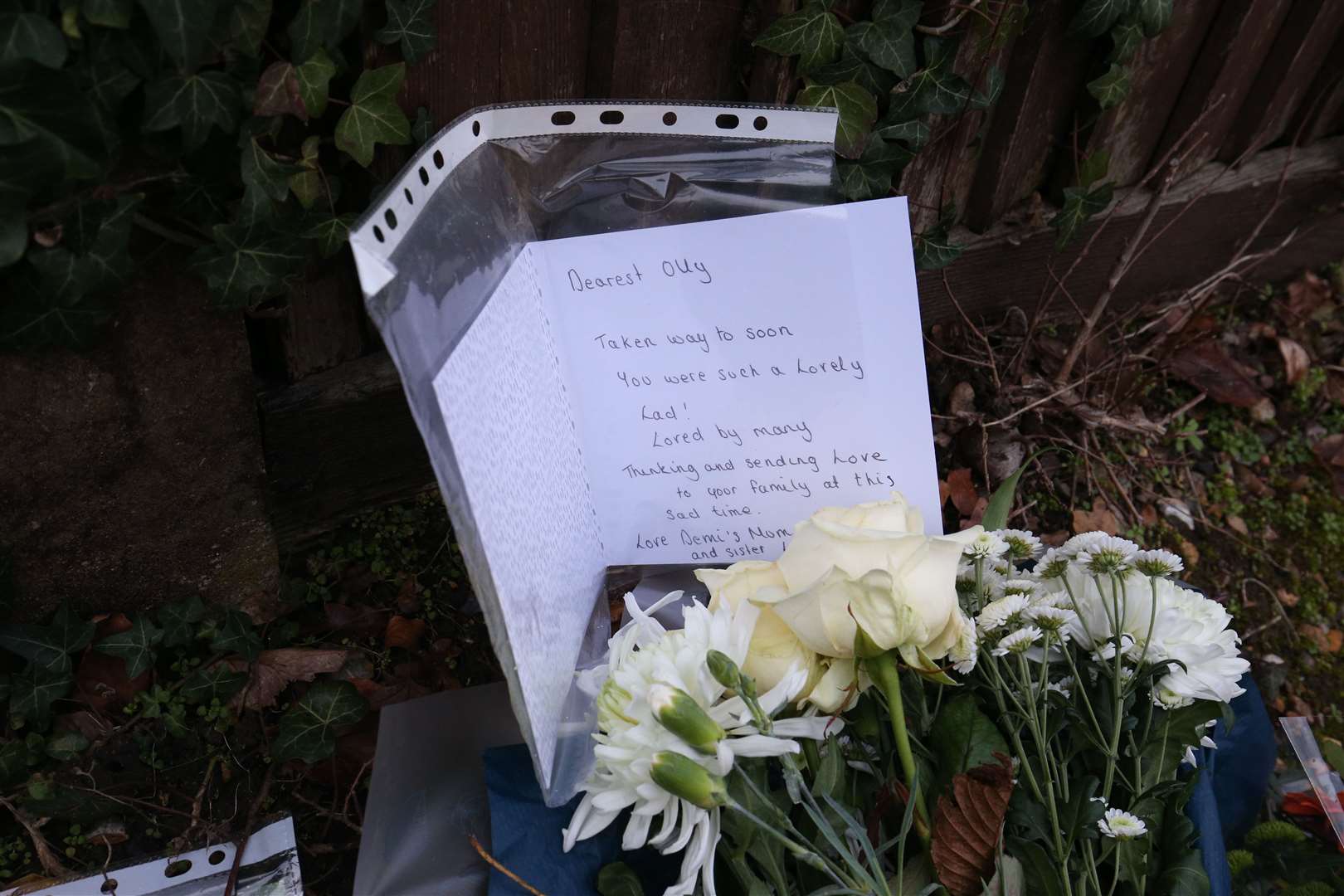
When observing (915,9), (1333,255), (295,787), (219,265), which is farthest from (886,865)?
(1333,255)

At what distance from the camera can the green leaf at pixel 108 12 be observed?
67 centimetres

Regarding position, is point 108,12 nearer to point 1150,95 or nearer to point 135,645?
point 135,645

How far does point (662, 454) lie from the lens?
39.1 inches

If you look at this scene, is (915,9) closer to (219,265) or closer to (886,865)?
(219,265)

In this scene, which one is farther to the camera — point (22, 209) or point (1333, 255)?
point (1333, 255)

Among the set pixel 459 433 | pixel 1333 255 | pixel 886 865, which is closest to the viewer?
pixel 459 433

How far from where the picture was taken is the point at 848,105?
1119 millimetres

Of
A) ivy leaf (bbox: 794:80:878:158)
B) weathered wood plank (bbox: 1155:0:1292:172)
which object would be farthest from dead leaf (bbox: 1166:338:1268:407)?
ivy leaf (bbox: 794:80:878:158)

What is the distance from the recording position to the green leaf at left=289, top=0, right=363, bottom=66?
0.79m

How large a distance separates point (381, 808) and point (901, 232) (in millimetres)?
769

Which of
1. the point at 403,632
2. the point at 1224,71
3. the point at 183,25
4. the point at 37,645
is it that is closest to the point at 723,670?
the point at 183,25

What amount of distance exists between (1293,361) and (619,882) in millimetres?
1852

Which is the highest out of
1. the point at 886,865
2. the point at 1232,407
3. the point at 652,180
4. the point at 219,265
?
the point at 652,180

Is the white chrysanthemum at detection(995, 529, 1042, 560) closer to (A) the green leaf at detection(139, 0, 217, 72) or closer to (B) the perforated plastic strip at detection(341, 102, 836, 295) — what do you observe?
(B) the perforated plastic strip at detection(341, 102, 836, 295)
